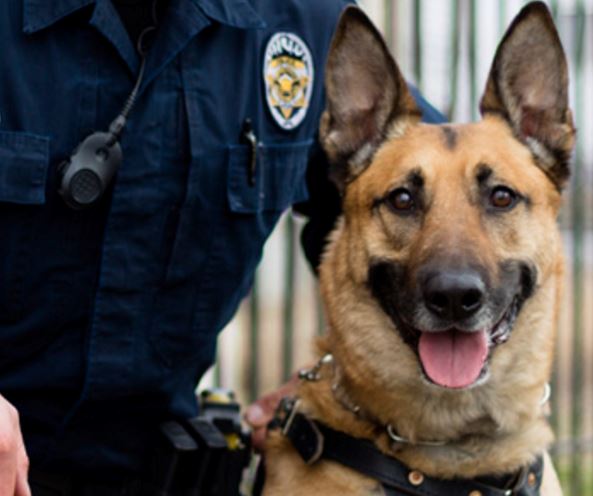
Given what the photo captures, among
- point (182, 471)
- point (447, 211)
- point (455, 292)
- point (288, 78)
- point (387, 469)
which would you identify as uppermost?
point (288, 78)

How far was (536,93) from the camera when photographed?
106 inches

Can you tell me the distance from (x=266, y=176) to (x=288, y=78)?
0.23m

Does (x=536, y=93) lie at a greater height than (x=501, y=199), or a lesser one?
greater

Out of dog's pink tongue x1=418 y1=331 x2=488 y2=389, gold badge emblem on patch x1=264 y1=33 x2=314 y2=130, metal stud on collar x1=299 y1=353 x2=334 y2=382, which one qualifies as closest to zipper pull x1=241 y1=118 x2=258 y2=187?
gold badge emblem on patch x1=264 y1=33 x2=314 y2=130

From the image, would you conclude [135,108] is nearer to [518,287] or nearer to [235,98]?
[235,98]

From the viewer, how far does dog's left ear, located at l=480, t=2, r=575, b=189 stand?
8.63ft

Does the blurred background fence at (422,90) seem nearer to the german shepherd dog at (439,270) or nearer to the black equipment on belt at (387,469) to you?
the german shepherd dog at (439,270)

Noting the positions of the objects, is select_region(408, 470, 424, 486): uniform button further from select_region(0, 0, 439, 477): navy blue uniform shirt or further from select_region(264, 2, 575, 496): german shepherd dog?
select_region(0, 0, 439, 477): navy blue uniform shirt

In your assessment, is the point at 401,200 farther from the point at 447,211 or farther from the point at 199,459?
the point at 199,459

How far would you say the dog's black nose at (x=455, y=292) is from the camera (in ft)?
7.74

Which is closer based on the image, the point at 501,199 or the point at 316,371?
the point at 501,199

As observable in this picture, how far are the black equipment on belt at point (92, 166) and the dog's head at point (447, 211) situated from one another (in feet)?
1.82

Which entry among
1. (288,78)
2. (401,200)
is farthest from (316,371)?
(288,78)

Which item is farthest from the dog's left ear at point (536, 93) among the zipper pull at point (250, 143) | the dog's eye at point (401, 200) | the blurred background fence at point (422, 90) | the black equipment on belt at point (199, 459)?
the blurred background fence at point (422, 90)
